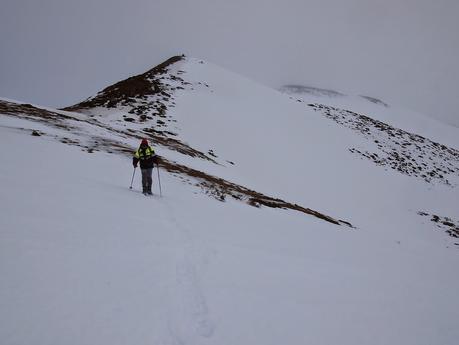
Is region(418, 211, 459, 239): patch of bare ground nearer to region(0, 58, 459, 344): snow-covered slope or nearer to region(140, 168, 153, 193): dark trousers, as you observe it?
region(0, 58, 459, 344): snow-covered slope

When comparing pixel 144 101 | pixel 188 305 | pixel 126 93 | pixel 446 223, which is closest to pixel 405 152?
pixel 446 223

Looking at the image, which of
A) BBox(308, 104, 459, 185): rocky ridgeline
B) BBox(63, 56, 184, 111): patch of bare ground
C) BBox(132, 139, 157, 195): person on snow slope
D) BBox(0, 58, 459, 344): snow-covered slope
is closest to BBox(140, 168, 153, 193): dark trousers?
BBox(132, 139, 157, 195): person on snow slope

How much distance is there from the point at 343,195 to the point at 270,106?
20083mm

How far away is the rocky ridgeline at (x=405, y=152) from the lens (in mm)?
42750

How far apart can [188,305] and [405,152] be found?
181 ft

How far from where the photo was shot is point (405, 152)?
164ft

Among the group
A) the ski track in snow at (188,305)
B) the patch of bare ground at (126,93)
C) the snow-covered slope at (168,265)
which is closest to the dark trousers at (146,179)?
the snow-covered slope at (168,265)

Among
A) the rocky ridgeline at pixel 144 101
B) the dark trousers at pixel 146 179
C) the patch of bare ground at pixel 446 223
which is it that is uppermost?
the rocky ridgeline at pixel 144 101

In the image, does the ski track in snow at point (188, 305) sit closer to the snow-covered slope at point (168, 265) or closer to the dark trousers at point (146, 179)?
A: the snow-covered slope at point (168, 265)

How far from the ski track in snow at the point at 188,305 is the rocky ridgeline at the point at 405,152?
133 ft

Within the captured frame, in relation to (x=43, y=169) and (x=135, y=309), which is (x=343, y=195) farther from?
(x=135, y=309)

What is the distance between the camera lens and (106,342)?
2.95m

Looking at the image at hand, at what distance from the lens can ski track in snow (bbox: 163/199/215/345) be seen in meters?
3.50

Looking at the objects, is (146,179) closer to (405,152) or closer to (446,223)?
(446,223)
